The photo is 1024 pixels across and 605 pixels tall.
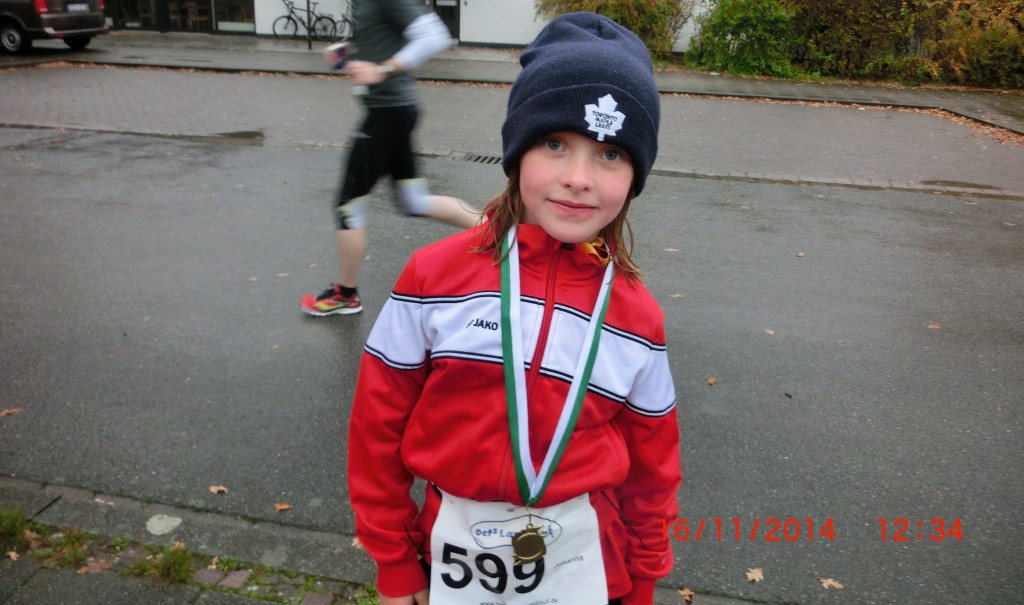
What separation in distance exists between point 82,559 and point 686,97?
42.5 feet

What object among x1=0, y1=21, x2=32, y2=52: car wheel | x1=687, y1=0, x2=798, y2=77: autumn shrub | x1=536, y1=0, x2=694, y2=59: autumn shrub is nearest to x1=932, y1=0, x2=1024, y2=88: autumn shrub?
x1=687, y1=0, x2=798, y2=77: autumn shrub

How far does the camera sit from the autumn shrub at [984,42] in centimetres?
1569

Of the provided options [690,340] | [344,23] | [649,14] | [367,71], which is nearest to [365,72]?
[367,71]

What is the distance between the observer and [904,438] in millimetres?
4020

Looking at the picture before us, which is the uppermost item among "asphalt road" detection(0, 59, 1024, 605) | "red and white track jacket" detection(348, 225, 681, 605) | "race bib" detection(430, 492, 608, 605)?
"red and white track jacket" detection(348, 225, 681, 605)

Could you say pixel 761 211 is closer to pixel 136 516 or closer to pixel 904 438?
pixel 904 438

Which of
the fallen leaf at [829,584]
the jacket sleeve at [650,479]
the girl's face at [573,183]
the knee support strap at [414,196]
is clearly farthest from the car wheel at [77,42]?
the jacket sleeve at [650,479]

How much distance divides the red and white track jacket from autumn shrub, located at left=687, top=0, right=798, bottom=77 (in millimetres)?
16343

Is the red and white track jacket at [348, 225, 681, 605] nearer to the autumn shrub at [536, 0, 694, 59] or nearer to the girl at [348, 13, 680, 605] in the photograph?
the girl at [348, 13, 680, 605]

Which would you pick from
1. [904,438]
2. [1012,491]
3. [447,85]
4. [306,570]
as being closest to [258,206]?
[306,570]

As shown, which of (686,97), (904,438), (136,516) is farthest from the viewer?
(686,97)

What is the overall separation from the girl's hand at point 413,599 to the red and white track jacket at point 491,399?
0.02 meters

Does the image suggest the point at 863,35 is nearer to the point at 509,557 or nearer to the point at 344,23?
the point at 344,23

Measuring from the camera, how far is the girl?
1.57m
